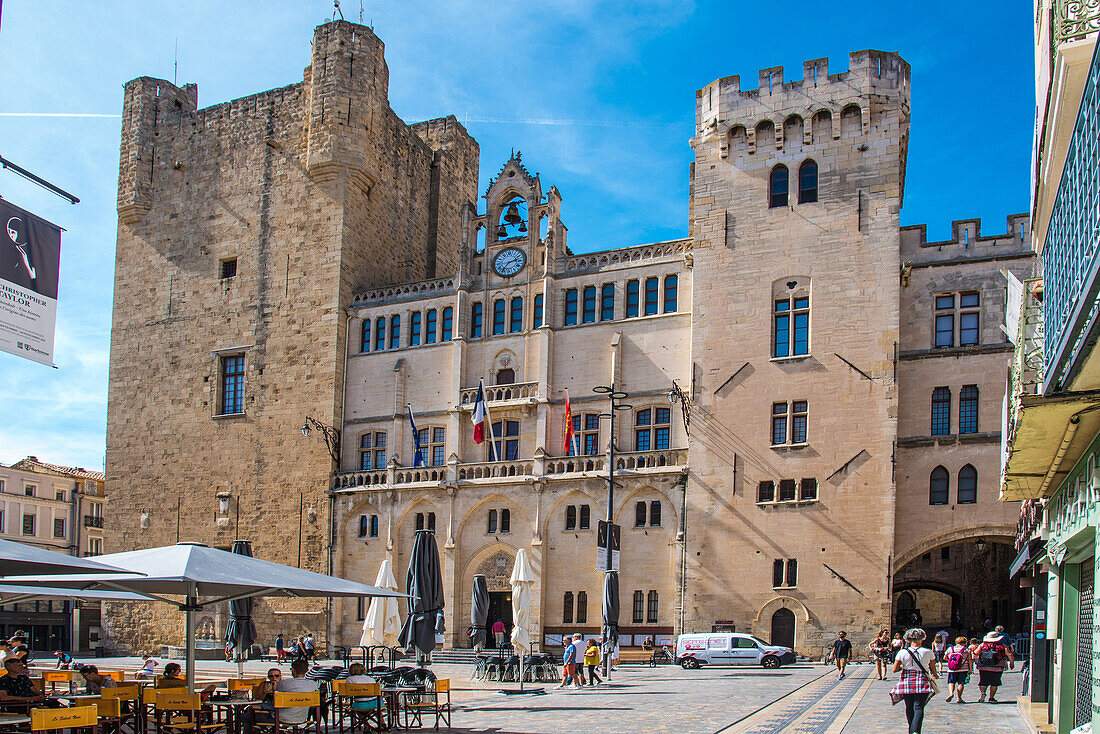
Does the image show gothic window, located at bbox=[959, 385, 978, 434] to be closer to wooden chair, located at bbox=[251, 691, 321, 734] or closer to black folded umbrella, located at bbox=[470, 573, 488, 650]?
black folded umbrella, located at bbox=[470, 573, 488, 650]

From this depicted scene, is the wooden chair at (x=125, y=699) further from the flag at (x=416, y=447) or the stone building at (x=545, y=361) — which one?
the flag at (x=416, y=447)

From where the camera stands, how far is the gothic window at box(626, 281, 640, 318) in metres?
37.7

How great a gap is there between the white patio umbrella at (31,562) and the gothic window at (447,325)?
2844 centimetres

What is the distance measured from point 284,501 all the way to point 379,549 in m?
4.77

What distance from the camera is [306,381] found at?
140ft

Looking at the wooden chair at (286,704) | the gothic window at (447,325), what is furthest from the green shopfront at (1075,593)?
the gothic window at (447,325)

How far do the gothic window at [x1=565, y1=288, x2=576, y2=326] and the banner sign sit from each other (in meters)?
27.8

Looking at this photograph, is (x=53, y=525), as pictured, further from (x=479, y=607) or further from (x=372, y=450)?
Result: (x=479, y=607)

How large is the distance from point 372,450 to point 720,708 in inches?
975

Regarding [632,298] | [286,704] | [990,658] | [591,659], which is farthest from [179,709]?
[632,298]

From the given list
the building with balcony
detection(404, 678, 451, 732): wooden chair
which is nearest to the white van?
the building with balcony

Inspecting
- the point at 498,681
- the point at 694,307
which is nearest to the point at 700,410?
the point at 694,307

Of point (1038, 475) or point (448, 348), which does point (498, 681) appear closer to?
point (1038, 475)

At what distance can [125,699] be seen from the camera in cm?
1497
